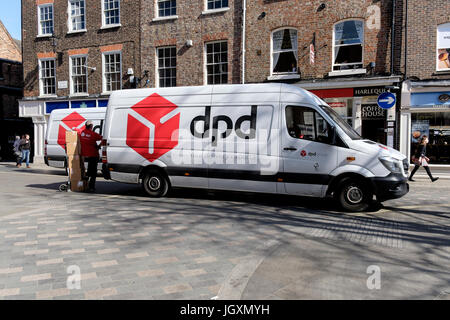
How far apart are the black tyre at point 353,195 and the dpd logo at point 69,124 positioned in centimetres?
1035

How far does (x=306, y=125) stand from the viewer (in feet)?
25.5

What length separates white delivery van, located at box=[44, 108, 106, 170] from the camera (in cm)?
1427

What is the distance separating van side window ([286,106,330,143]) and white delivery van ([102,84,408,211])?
0.02 metres

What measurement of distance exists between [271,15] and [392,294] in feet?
50.9

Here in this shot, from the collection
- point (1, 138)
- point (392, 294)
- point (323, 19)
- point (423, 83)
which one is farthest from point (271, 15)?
point (1, 138)

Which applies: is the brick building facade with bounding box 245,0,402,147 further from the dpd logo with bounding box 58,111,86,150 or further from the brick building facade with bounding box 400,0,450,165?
the dpd logo with bounding box 58,111,86,150

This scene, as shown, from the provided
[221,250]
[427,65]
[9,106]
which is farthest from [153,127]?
[9,106]

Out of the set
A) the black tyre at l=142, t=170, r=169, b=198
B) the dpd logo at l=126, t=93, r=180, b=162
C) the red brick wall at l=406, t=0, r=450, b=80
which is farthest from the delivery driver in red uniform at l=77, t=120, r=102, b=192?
the red brick wall at l=406, t=0, r=450, b=80

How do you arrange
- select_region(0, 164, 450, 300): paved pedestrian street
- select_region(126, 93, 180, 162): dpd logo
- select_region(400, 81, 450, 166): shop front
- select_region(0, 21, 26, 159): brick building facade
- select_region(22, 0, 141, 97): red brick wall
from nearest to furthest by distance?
select_region(0, 164, 450, 300): paved pedestrian street → select_region(126, 93, 180, 162): dpd logo → select_region(400, 81, 450, 166): shop front → select_region(22, 0, 141, 97): red brick wall → select_region(0, 21, 26, 159): brick building facade

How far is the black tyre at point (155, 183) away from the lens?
29.9ft

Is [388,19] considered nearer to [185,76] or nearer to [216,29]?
[216,29]

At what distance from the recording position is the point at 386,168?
7.20 m

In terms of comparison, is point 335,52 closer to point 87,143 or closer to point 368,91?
point 368,91

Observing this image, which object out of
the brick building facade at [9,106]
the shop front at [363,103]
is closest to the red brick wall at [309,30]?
the shop front at [363,103]
